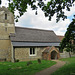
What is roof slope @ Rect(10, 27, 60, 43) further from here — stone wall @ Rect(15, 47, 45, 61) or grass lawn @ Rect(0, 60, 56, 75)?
grass lawn @ Rect(0, 60, 56, 75)

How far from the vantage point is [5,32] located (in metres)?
26.3

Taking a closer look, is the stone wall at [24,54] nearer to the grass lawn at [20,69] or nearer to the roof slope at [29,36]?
the roof slope at [29,36]

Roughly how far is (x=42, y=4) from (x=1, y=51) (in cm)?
1859

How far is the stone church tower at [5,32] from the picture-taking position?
25.2 m

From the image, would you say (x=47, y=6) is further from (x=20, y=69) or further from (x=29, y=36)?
(x=29, y=36)

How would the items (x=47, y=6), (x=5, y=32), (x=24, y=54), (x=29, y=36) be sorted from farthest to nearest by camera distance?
1. (x=29, y=36)
2. (x=5, y=32)
3. (x=24, y=54)
4. (x=47, y=6)

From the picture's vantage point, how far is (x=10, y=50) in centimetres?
2556

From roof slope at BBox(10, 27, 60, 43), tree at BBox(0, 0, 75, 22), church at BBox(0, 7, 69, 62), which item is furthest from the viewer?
roof slope at BBox(10, 27, 60, 43)

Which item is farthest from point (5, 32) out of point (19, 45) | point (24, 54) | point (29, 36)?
point (24, 54)

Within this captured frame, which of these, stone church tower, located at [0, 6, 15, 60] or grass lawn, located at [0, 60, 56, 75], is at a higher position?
stone church tower, located at [0, 6, 15, 60]

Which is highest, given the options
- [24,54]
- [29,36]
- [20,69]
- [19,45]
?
[29,36]

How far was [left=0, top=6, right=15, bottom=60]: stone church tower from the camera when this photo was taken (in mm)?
25156

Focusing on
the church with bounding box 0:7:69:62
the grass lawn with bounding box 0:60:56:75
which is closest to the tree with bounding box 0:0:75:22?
the grass lawn with bounding box 0:60:56:75

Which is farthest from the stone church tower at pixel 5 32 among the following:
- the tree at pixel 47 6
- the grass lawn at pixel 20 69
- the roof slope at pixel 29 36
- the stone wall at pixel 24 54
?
the tree at pixel 47 6
